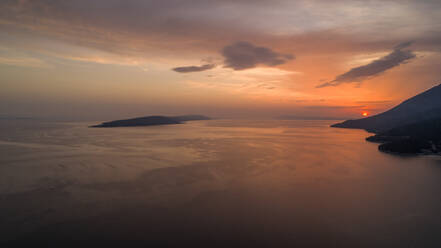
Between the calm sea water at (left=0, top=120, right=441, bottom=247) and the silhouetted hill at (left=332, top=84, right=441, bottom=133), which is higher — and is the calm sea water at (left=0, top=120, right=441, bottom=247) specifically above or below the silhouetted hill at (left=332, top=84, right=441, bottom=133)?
below

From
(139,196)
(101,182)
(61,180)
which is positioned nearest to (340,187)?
(139,196)

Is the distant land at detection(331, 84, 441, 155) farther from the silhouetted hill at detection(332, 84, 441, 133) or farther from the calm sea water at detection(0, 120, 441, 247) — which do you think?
the calm sea water at detection(0, 120, 441, 247)

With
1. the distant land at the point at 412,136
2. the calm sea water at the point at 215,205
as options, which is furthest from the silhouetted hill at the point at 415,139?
the calm sea water at the point at 215,205

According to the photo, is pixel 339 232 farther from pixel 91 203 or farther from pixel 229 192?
pixel 91 203

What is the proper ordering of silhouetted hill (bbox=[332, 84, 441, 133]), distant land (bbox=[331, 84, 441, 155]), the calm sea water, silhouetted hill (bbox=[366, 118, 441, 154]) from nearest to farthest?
the calm sea water
silhouetted hill (bbox=[366, 118, 441, 154])
distant land (bbox=[331, 84, 441, 155])
silhouetted hill (bbox=[332, 84, 441, 133])

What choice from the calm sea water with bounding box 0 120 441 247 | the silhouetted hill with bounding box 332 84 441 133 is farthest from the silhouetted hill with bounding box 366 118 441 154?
the silhouetted hill with bounding box 332 84 441 133

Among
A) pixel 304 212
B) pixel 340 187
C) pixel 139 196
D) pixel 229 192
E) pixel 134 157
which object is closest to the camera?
pixel 304 212

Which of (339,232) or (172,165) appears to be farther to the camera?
(172,165)

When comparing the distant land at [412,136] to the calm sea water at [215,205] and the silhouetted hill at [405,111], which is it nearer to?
the silhouetted hill at [405,111]

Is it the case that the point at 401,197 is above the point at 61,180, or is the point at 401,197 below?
below
